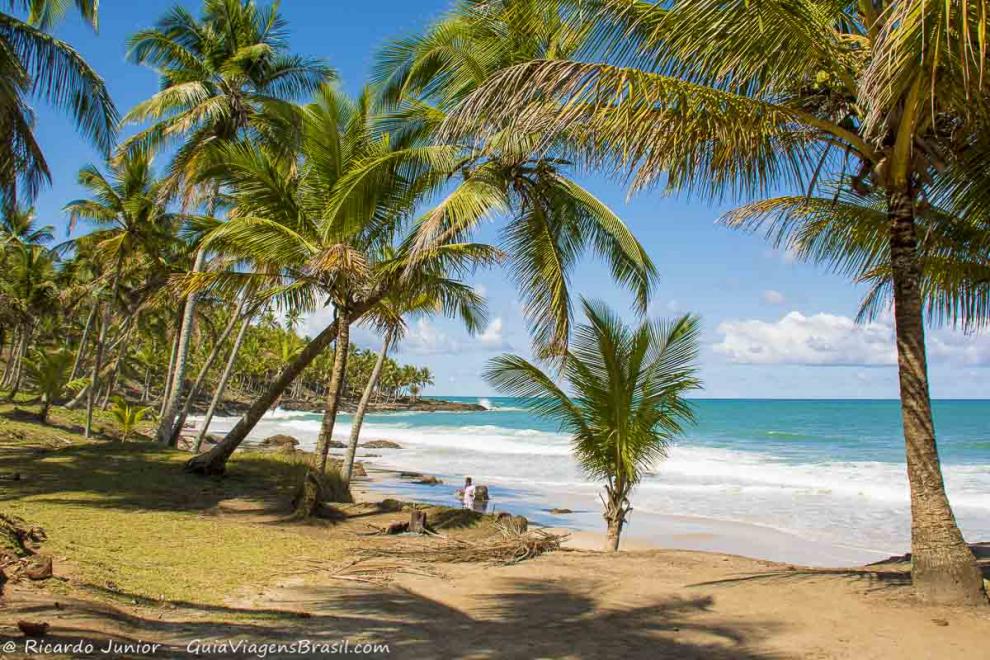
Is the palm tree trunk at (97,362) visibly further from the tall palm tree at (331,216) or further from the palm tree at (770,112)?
the palm tree at (770,112)

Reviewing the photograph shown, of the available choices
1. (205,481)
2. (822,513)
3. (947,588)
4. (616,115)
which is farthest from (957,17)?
(822,513)

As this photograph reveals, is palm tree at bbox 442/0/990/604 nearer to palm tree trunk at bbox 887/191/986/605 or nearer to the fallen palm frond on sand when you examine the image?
palm tree trunk at bbox 887/191/986/605

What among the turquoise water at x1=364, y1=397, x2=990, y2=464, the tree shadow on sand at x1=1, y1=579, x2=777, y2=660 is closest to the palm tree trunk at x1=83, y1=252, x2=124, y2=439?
the turquoise water at x1=364, y1=397, x2=990, y2=464

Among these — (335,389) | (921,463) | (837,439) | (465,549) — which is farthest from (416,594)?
(837,439)

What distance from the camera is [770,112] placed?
17.5ft

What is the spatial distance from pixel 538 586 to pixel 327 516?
14.7 ft

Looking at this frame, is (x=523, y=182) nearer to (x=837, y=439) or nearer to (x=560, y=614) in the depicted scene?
(x=560, y=614)

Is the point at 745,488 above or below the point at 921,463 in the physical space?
below

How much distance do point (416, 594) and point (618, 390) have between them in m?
4.29

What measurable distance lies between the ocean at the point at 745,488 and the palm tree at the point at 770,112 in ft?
13.9

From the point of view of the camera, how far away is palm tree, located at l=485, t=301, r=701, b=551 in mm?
9125

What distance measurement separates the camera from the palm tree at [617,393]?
9125mm

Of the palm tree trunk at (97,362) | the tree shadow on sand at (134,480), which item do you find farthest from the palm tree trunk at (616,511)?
the palm tree trunk at (97,362)

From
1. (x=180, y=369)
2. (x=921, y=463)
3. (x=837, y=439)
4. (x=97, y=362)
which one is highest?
(x=837, y=439)
